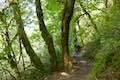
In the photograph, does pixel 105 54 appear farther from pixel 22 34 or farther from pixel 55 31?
pixel 55 31

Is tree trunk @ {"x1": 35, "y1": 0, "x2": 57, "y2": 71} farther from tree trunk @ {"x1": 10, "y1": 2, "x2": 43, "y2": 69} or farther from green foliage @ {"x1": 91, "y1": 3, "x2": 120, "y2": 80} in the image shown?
green foliage @ {"x1": 91, "y1": 3, "x2": 120, "y2": 80}

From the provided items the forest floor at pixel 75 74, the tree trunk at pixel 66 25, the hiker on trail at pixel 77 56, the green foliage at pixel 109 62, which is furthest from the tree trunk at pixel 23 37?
the green foliage at pixel 109 62

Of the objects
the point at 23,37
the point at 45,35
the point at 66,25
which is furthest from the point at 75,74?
the point at 23,37

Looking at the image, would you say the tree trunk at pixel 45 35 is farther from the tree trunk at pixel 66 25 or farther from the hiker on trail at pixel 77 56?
the hiker on trail at pixel 77 56

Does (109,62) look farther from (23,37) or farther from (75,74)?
(23,37)

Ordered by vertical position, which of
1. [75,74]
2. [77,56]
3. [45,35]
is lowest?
[77,56]

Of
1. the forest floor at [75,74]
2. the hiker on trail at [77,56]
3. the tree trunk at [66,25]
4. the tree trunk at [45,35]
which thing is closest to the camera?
the forest floor at [75,74]

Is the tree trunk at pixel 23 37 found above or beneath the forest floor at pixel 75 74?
above

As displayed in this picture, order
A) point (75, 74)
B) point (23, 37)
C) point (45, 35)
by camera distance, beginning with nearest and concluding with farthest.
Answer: point (75, 74) → point (23, 37) → point (45, 35)

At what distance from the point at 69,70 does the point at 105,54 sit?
5.32m

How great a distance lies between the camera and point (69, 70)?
42.7 feet

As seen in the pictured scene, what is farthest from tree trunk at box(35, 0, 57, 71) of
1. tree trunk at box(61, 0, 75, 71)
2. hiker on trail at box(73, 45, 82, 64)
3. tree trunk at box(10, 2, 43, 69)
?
hiker on trail at box(73, 45, 82, 64)

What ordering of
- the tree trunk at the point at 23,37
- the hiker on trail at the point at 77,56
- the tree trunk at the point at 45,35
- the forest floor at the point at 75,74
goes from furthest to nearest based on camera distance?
the hiker on trail at the point at 77,56 < the tree trunk at the point at 45,35 < the forest floor at the point at 75,74 < the tree trunk at the point at 23,37

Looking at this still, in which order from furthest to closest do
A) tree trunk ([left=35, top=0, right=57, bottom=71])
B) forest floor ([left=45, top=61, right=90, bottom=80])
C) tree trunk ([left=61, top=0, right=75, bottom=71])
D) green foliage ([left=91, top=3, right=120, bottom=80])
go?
tree trunk ([left=35, top=0, right=57, bottom=71]) < tree trunk ([left=61, top=0, right=75, bottom=71]) < forest floor ([left=45, top=61, right=90, bottom=80]) < green foliage ([left=91, top=3, right=120, bottom=80])
